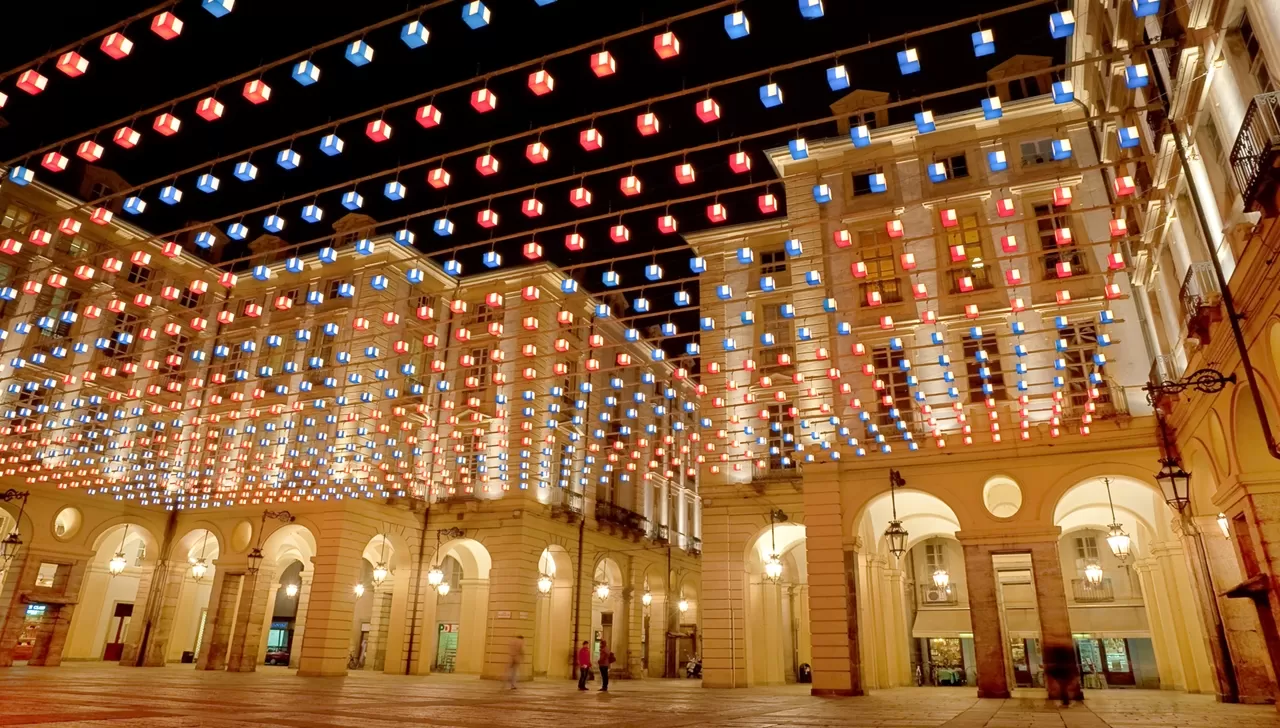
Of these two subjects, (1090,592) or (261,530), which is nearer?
(1090,592)

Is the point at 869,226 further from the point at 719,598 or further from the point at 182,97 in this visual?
the point at 182,97

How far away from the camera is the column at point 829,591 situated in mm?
17594

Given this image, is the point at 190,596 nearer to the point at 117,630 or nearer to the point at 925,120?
the point at 117,630

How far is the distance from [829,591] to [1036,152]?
43.8 ft

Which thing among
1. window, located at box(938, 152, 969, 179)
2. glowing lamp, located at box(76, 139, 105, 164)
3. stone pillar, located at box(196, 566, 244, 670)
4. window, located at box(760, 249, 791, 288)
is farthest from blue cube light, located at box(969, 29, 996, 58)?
stone pillar, located at box(196, 566, 244, 670)

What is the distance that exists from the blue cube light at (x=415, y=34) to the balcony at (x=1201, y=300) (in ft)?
38.5

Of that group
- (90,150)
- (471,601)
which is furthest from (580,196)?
(471,601)

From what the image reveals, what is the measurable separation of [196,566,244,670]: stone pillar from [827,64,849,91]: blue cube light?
26306 mm

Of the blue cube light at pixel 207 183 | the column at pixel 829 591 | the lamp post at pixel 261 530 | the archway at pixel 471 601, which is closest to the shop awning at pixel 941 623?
the column at pixel 829 591

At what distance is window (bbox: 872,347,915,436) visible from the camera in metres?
19.6

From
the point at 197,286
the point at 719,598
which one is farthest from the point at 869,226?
the point at 197,286

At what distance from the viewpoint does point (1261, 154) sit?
8688mm

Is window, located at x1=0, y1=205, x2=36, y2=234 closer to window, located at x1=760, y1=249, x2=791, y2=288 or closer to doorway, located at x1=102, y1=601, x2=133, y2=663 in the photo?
doorway, located at x1=102, y1=601, x2=133, y2=663

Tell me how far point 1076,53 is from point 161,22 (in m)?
18.8
